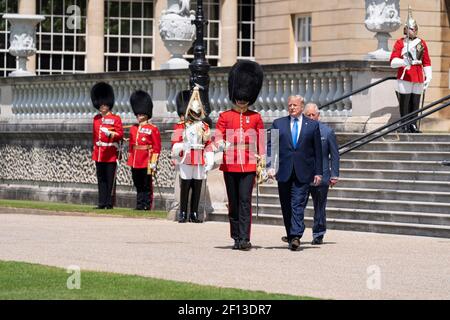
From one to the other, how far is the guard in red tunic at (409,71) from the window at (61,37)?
27.3 meters

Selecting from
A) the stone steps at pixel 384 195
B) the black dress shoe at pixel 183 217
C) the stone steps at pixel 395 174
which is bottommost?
the black dress shoe at pixel 183 217

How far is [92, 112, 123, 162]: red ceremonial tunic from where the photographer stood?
29.2 m

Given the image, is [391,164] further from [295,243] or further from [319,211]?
[295,243]

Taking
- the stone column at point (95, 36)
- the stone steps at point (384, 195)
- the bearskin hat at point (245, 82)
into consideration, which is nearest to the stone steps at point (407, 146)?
the stone steps at point (384, 195)

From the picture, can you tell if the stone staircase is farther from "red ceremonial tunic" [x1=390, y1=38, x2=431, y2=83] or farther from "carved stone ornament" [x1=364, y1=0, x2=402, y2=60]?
"carved stone ornament" [x1=364, y1=0, x2=402, y2=60]

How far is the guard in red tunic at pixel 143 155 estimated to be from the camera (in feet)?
92.4

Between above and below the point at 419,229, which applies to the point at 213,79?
above

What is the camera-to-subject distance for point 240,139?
1958cm

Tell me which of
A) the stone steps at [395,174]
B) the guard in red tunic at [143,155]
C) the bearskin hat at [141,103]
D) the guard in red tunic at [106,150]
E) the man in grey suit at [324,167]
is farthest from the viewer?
the guard in red tunic at [106,150]

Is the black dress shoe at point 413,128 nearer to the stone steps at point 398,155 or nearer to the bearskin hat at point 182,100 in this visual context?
the stone steps at point 398,155

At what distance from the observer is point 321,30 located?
39.6 metres
